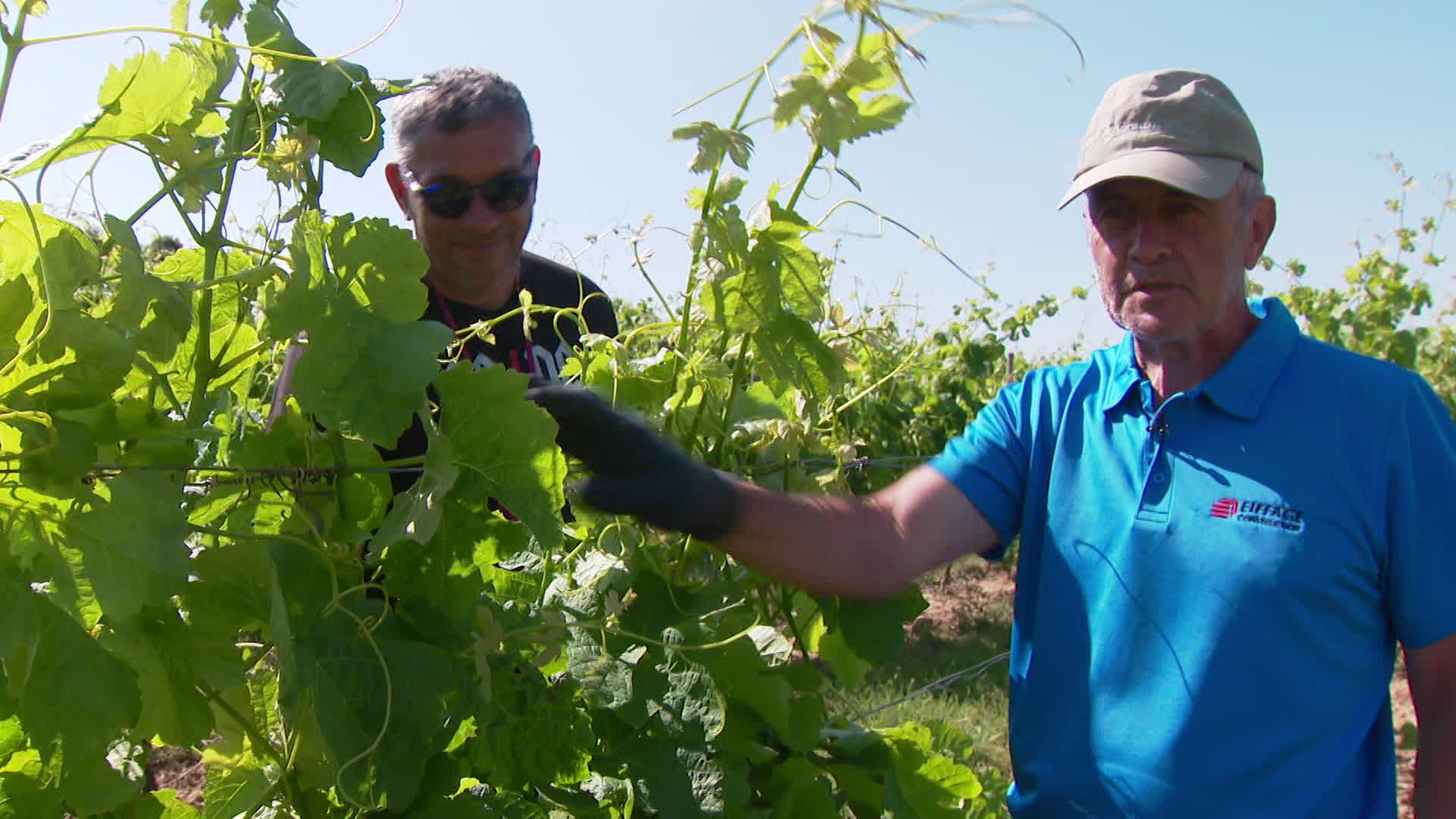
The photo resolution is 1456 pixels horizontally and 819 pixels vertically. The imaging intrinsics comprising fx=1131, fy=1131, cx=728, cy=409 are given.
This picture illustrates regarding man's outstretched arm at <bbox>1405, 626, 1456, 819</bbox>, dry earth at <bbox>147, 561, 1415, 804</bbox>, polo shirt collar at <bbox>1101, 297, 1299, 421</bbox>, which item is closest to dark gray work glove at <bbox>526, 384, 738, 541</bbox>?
polo shirt collar at <bbox>1101, 297, 1299, 421</bbox>

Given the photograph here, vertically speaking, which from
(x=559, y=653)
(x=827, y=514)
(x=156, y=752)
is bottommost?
(x=156, y=752)

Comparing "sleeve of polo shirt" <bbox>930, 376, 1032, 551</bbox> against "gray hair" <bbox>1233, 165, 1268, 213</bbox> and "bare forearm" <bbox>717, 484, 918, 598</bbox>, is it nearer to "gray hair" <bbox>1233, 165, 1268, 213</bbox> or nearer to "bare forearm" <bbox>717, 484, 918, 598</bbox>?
"bare forearm" <bbox>717, 484, 918, 598</bbox>

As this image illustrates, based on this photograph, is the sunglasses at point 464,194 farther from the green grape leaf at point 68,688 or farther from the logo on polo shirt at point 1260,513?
the logo on polo shirt at point 1260,513

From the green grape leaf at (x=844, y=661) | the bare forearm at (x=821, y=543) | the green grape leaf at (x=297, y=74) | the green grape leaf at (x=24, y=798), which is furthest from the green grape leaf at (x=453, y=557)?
the green grape leaf at (x=844, y=661)

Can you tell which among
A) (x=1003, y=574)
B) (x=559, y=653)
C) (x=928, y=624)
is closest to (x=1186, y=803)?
(x=559, y=653)

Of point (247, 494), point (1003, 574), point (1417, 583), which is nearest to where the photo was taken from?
point (247, 494)

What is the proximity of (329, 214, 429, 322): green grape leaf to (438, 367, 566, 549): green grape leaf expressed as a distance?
0.11 m

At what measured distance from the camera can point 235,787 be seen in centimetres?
148

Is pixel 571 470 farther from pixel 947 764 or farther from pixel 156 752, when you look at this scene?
pixel 156 752

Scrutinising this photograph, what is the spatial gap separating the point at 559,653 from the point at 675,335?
0.49 metres

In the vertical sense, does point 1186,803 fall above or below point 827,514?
below

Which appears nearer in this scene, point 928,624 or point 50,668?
point 50,668

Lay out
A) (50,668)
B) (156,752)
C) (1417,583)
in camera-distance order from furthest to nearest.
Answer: (156,752) < (1417,583) < (50,668)

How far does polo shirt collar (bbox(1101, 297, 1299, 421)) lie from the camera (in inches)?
66.4
